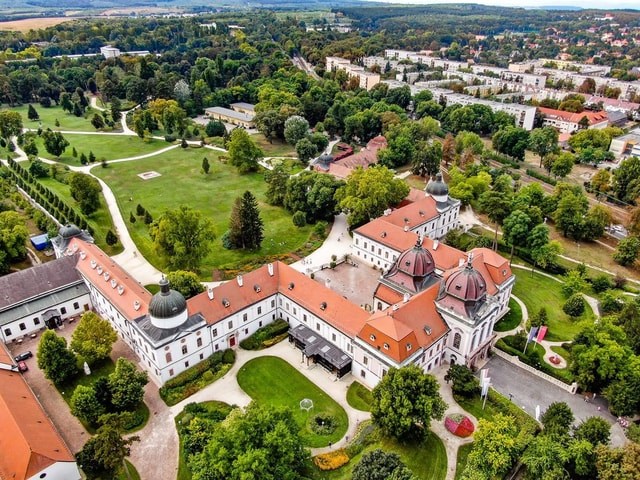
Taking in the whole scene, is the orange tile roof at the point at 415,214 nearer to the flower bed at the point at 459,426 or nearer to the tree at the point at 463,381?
the tree at the point at 463,381

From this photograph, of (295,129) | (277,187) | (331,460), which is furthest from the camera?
(295,129)

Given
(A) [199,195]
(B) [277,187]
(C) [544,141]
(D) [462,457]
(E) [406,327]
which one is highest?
(E) [406,327]

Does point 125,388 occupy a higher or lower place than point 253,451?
lower

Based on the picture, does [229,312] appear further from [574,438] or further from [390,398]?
[574,438]

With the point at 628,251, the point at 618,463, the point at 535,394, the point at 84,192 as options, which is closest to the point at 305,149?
the point at 84,192

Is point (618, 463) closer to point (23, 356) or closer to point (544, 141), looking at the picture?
point (23, 356)

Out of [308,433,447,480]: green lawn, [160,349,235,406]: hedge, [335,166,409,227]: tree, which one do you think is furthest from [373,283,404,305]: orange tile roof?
[335,166,409,227]: tree

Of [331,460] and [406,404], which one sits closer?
[406,404]
